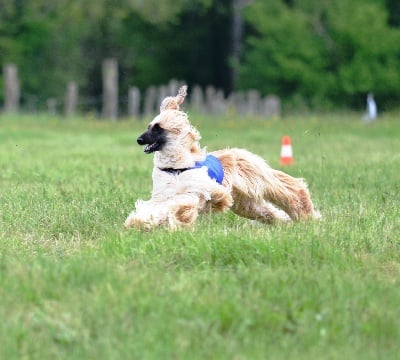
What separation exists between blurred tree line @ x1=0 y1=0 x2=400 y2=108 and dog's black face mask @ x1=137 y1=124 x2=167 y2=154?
119 feet

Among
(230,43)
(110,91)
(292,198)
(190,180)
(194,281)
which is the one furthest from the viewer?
(230,43)

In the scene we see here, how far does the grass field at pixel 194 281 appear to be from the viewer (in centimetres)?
454

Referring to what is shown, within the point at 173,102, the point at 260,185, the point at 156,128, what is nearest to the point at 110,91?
the point at 260,185

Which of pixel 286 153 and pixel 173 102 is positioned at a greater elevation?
pixel 173 102

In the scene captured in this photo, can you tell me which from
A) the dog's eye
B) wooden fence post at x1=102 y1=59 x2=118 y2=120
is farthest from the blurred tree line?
the dog's eye

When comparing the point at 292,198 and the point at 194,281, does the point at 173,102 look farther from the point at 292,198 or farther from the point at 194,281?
the point at 194,281

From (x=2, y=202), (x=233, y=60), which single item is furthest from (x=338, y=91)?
(x=2, y=202)

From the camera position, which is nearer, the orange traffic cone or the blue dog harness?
the blue dog harness

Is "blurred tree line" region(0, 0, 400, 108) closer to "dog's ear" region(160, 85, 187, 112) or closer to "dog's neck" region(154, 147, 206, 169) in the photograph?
"dog's ear" region(160, 85, 187, 112)

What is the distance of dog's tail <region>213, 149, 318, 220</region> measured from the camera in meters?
7.60

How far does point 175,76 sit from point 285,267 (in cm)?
4610

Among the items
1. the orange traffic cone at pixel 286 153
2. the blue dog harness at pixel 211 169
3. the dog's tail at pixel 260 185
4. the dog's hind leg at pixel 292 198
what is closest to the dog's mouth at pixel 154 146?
the blue dog harness at pixel 211 169

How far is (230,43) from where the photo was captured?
4997 cm

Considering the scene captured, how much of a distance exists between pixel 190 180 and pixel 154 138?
39 centimetres
